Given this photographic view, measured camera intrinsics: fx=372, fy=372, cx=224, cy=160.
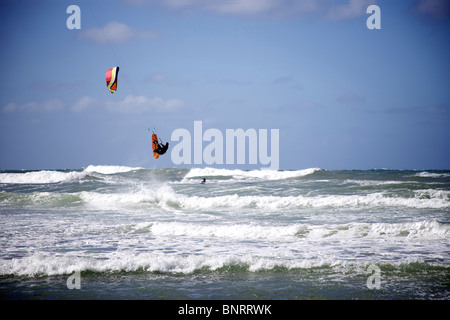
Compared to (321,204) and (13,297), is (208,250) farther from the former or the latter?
(321,204)

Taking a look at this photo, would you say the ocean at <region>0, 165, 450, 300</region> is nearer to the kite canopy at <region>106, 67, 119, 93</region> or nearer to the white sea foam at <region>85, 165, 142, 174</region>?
the kite canopy at <region>106, 67, 119, 93</region>

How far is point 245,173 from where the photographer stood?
127ft

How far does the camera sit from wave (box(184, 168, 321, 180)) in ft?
113

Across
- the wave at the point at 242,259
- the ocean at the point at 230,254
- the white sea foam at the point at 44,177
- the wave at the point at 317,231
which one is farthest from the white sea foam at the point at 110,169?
the wave at the point at 242,259

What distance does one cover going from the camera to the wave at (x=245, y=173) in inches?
1355

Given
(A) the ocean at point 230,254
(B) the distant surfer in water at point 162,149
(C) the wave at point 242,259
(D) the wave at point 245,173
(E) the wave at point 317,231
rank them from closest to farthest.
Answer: (A) the ocean at point 230,254, (C) the wave at point 242,259, (E) the wave at point 317,231, (B) the distant surfer in water at point 162,149, (D) the wave at point 245,173

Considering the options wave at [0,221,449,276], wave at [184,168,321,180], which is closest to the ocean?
wave at [0,221,449,276]

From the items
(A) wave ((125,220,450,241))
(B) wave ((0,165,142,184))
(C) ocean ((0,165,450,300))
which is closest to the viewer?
(C) ocean ((0,165,450,300))

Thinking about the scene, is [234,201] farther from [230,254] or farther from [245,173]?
[245,173]

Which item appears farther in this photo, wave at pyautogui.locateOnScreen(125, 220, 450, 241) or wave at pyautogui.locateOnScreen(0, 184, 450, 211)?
wave at pyautogui.locateOnScreen(0, 184, 450, 211)

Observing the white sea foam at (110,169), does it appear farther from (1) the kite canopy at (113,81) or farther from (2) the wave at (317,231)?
(2) the wave at (317,231)

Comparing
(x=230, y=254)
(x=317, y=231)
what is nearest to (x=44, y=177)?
(x=317, y=231)

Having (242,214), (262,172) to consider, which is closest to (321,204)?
(242,214)
